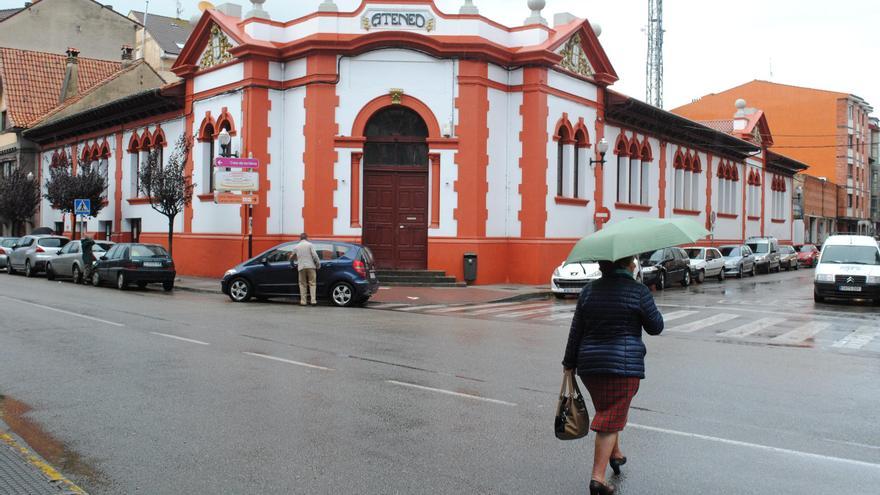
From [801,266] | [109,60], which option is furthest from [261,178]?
[801,266]

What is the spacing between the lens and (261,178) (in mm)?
25281

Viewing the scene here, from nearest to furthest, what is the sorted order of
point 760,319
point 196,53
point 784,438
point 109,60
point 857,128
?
point 784,438 < point 760,319 < point 196,53 < point 109,60 < point 857,128

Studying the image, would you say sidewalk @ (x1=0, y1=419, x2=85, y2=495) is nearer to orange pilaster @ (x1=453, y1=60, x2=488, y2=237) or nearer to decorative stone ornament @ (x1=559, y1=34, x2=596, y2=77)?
orange pilaster @ (x1=453, y1=60, x2=488, y2=237)

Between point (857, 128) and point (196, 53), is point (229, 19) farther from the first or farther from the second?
point (857, 128)

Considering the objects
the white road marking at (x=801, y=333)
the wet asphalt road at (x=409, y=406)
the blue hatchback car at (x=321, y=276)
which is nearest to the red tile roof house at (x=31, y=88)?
the blue hatchback car at (x=321, y=276)

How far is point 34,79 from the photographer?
4488 centimetres

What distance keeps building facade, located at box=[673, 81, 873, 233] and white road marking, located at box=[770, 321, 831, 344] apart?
52099 millimetres

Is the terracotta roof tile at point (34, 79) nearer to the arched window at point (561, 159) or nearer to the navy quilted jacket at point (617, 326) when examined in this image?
the arched window at point (561, 159)

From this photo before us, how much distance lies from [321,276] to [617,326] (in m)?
14.0

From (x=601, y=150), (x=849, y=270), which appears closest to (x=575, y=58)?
(x=601, y=150)

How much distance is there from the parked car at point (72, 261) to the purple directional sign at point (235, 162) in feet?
15.9

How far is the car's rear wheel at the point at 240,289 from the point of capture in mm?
19062

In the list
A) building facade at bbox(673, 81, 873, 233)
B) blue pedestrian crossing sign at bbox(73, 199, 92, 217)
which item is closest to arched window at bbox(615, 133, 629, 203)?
blue pedestrian crossing sign at bbox(73, 199, 92, 217)

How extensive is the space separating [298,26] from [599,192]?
12051mm
